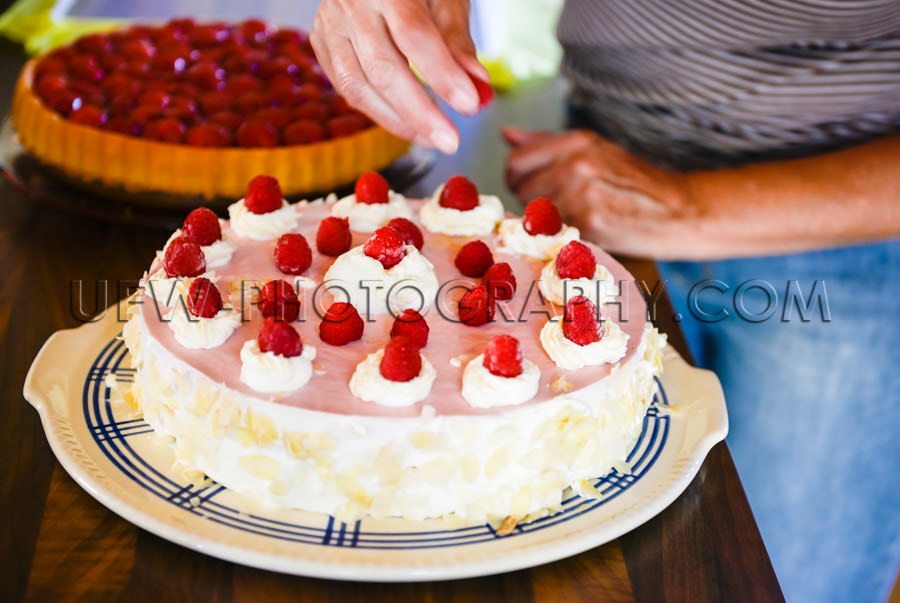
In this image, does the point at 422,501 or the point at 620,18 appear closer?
the point at 422,501

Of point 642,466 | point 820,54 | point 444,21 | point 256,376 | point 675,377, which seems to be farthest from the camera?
point 820,54

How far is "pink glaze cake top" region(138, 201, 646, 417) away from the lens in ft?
3.39

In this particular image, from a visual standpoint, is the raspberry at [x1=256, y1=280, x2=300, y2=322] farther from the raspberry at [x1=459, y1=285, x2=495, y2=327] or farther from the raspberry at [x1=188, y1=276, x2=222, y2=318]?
the raspberry at [x1=459, y1=285, x2=495, y2=327]

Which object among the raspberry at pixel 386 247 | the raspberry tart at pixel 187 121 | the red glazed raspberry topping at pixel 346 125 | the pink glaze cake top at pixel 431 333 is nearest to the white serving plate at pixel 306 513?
the pink glaze cake top at pixel 431 333

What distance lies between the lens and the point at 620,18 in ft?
5.70

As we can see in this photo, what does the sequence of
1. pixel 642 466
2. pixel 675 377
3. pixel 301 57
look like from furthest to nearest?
pixel 301 57
pixel 675 377
pixel 642 466

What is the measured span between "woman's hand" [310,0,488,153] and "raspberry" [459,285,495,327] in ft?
0.87

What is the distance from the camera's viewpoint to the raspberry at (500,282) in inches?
50.1

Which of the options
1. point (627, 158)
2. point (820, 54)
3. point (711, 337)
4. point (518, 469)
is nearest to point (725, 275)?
point (711, 337)

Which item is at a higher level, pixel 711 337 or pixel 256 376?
pixel 256 376

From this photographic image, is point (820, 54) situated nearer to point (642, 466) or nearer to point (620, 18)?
point (620, 18)

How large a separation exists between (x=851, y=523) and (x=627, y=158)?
3.06 feet

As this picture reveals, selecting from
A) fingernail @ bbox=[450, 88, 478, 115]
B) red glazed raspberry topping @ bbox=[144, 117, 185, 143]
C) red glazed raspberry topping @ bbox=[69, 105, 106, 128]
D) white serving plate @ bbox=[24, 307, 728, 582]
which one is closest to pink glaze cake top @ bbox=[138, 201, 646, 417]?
white serving plate @ bbox=[24, 307, 728, 582]

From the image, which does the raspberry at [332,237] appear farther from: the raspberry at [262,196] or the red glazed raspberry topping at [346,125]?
the red glazed raspberry topping at [346,125]
